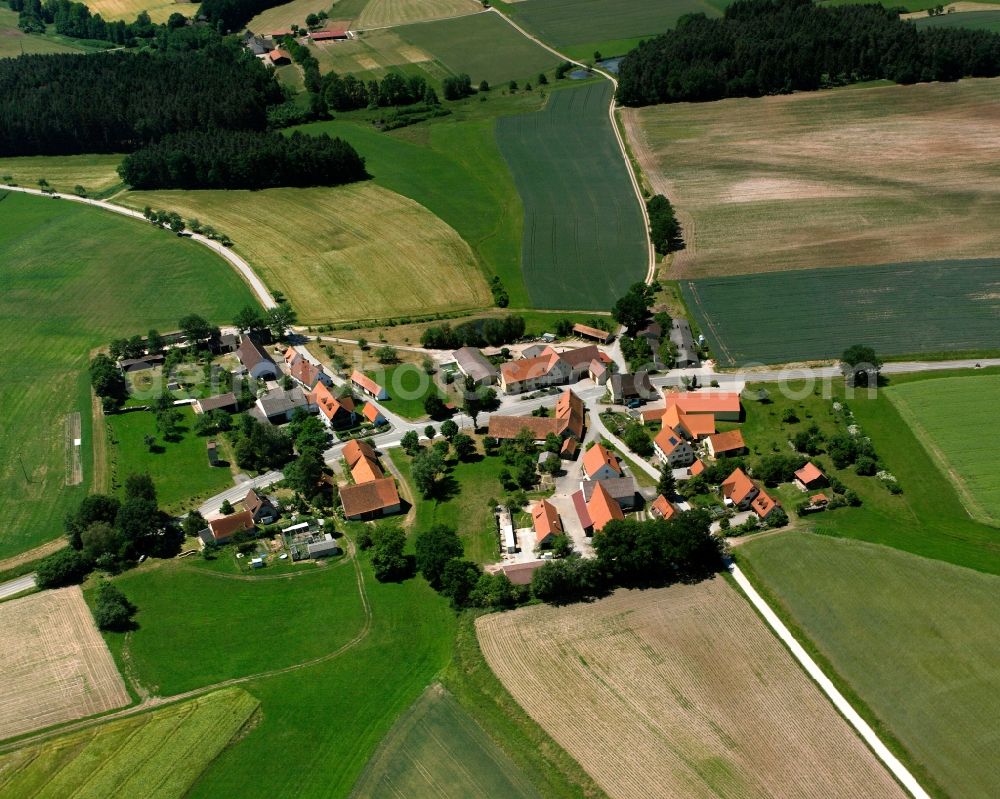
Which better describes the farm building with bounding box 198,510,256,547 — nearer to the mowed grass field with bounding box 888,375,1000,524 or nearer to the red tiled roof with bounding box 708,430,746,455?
the red tiled roof with bounding box 708,430,746,455

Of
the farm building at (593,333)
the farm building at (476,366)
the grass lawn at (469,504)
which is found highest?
the farm building at (593,333)

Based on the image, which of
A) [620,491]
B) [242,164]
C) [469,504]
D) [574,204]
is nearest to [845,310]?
[620,491]

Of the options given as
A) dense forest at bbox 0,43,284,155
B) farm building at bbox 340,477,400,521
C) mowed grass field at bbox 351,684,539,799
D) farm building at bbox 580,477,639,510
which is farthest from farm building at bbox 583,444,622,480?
dense forest at bbox 0,43,284,155

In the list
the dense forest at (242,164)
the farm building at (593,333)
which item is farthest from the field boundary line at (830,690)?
the dense forest at (242,164)

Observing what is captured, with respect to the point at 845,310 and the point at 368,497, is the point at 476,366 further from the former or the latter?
the point at 845,310

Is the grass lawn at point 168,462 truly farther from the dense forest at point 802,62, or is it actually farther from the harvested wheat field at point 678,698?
the dense forest at point 802,62

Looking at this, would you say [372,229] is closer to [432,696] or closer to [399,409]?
[399,409]
